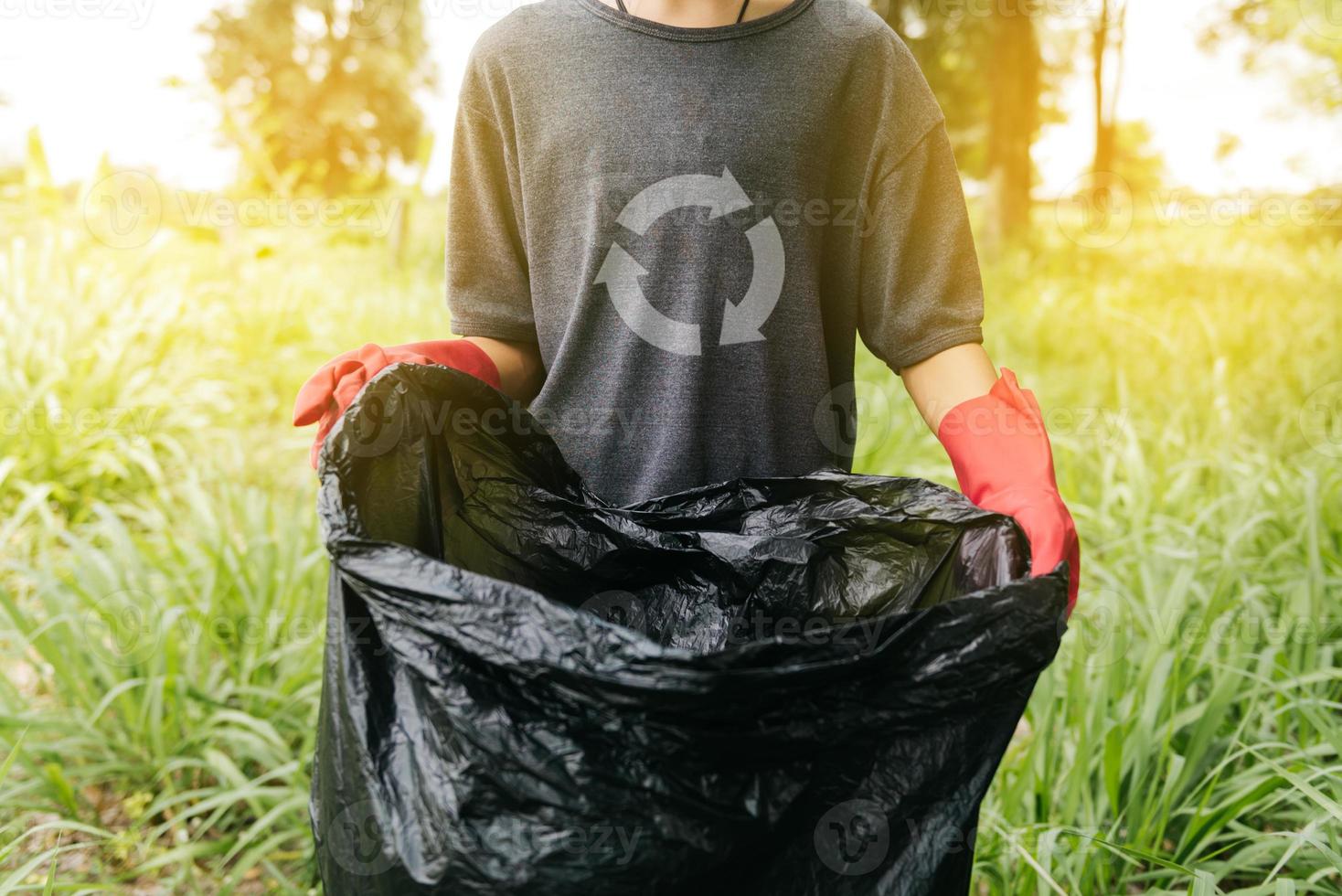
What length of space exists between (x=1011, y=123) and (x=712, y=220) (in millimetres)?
7331

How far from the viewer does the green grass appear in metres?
1.64

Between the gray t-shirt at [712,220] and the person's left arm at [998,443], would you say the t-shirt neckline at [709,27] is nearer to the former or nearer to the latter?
the gray t-shirt at [712,220]

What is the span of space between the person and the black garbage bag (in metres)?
0.33

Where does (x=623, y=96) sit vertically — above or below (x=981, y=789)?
above

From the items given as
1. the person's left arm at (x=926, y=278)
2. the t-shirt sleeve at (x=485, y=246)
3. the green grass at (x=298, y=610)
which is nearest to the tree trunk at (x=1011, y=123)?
the green grass at (x=298, y=610)

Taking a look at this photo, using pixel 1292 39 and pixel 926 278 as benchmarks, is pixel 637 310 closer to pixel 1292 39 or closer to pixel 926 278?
pixel 926 278

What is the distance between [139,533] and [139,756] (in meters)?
1.28

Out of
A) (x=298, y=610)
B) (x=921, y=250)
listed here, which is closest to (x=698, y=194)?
(x=921, y=250)

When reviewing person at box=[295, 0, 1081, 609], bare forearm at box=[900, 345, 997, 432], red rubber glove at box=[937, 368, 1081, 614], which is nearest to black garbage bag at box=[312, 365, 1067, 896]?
red rubber glove at box=[937, 368, 1081, 614]

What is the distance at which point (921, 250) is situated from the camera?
1.21 m

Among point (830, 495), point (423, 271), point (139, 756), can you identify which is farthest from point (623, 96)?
point (423, 271)

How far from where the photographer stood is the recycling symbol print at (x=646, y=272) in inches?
46.0

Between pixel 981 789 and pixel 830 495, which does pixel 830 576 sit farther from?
pixel 981 789

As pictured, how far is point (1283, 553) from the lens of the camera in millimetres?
2355
